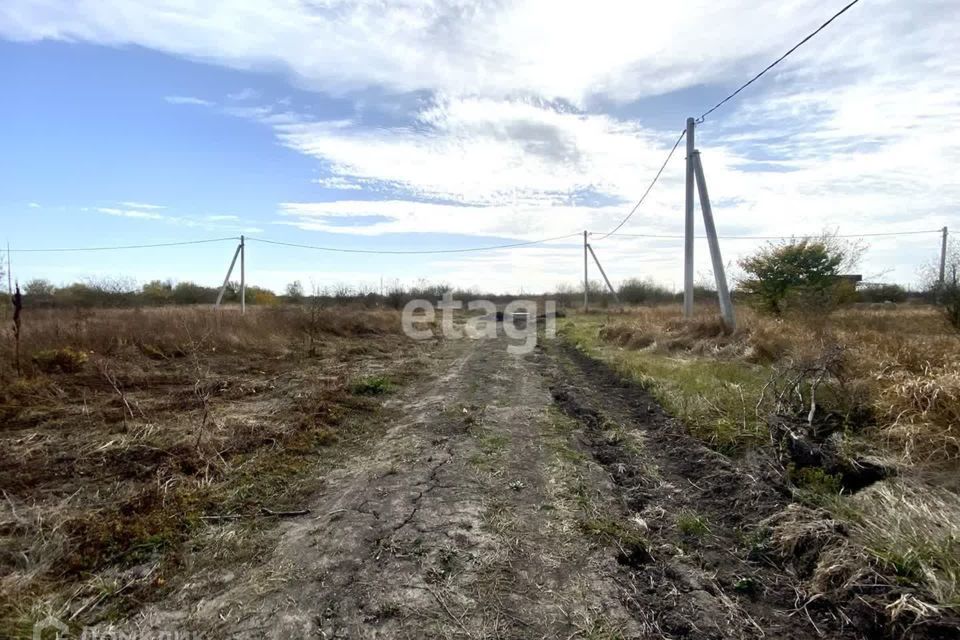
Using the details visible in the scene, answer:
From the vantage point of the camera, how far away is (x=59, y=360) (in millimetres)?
8219

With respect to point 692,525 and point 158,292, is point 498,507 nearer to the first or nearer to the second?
point 692,525

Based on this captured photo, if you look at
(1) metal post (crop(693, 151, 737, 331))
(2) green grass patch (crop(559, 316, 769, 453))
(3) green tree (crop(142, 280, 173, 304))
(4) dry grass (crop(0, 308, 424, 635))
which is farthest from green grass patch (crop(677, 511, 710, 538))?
(3) green tree (crop(142, 280, 173, 304))

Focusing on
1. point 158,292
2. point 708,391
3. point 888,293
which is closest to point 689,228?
point 708,391

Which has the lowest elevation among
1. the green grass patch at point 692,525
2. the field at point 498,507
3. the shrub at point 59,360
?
the green grass patch at point 692,525

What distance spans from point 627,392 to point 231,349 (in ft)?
31.6

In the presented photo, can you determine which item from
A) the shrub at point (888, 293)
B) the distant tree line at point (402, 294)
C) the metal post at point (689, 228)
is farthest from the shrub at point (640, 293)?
the metal post at point (689, 228)

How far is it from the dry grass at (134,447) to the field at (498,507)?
27mm

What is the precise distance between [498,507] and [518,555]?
2.30 ft

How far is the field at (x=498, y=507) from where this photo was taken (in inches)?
97.3

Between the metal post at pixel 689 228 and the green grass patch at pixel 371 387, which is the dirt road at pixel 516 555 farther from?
the metal post at pixel 689 228

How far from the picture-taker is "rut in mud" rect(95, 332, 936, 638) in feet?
7.91

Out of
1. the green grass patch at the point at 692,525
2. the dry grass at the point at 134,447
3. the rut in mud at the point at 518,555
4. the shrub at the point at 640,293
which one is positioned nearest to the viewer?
the rut in mud at the point at 518,555

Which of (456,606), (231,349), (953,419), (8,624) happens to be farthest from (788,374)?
(231,349)

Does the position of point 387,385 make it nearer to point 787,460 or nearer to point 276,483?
point 276,483
